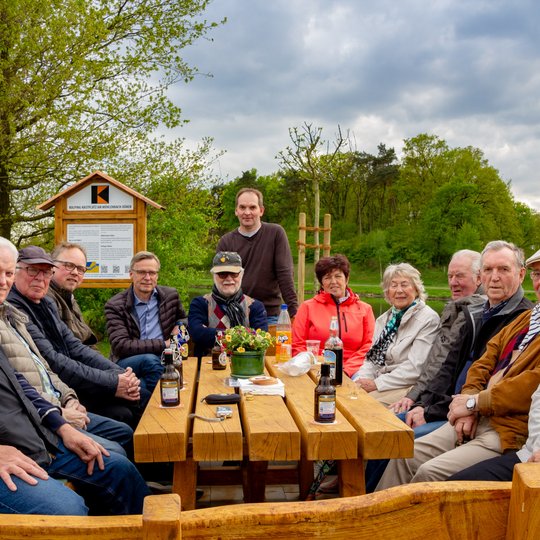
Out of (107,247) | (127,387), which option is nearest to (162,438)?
(127,387)

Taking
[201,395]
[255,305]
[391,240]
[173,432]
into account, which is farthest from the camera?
[391,240]

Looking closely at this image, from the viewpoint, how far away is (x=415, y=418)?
10.8ft

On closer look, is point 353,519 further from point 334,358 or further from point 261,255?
point 261,255

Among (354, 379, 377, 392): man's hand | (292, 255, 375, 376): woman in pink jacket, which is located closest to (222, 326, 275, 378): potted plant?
(354, 379, 377, 392): man's hand

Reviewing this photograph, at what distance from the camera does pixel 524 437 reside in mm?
2602

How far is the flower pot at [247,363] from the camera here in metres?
3.20

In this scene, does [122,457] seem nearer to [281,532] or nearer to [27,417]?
[27,417]

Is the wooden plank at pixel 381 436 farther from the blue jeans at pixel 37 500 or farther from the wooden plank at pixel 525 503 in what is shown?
the wooden plank at pixel 525 503

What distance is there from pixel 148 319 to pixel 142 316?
5cm

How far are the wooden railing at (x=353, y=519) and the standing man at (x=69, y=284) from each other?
3197mm

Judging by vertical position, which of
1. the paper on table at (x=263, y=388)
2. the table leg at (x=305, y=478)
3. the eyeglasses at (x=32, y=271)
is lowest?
the table leg at (x=305, y=478)

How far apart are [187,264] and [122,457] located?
859 centimetres

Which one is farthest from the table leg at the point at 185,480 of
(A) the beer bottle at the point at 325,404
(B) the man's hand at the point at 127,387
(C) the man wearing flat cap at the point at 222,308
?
(C) the man wearing flat cap at the point at 222,308

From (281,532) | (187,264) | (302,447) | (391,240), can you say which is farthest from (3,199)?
(391,240)
